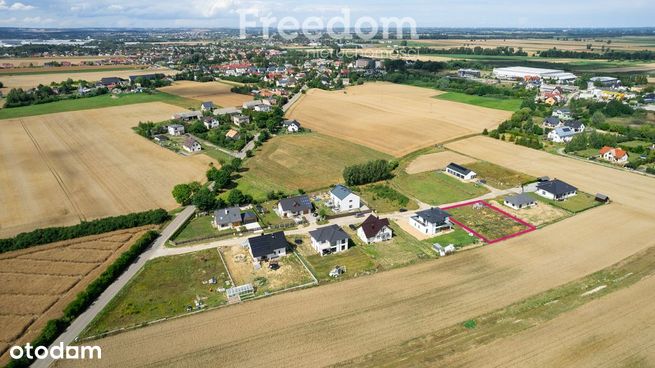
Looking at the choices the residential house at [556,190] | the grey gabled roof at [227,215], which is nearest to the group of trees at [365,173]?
the grey gabled roof at [227,215]

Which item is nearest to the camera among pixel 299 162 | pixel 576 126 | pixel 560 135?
pixel 299 162

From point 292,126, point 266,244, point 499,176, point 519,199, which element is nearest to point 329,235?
point 266,244

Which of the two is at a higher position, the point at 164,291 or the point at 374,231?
the point at 374,231

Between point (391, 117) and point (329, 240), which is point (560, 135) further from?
point (329, 240)

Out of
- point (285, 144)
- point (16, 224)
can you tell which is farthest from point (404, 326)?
point (285, 144)

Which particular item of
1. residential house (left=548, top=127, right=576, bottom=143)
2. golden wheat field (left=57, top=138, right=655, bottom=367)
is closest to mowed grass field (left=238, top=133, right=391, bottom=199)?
golden wheat field (left=57, top=138, right=655, bottom=367)

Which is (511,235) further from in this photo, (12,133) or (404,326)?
(12,133)

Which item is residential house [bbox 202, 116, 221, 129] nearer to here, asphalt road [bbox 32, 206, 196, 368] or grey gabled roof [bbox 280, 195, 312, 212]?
asphalt road [bbox 32, 206, 196, 368]
